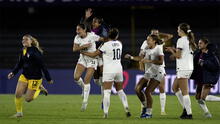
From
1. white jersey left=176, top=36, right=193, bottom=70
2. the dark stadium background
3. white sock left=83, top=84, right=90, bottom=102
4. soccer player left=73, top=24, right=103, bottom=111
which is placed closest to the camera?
white jersey left=176, top=36, right=193, bottom=70

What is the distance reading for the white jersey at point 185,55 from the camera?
1695 centimetres

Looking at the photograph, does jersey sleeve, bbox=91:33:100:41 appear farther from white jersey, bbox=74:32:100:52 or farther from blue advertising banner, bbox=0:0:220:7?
blue advertising banner, bbox=0:0:220:7

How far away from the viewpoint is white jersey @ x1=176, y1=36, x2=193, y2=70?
1695cm

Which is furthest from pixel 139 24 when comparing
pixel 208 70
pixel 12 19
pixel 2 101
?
pixel 208 70

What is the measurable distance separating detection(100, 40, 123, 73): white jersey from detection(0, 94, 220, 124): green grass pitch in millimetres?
1209

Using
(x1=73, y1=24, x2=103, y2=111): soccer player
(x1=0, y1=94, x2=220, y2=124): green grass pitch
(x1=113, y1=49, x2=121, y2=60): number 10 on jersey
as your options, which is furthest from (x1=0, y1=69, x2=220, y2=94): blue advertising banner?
(x1=113, y1=49, x2=121, y2=60): number 10 on jersey

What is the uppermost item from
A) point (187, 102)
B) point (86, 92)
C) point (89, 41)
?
point (89, 41)

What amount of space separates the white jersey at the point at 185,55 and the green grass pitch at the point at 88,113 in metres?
1.29

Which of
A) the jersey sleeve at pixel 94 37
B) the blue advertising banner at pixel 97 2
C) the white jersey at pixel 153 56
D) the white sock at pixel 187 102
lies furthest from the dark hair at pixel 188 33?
the blue advertising banner at pixel 97 2

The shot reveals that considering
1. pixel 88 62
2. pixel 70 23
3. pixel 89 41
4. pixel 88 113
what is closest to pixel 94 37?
pixel 89 41

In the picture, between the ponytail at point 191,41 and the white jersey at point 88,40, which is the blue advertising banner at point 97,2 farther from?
the ponytail at point 191,41

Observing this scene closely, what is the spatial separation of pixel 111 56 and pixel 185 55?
1786 mm

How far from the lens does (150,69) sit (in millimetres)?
17328

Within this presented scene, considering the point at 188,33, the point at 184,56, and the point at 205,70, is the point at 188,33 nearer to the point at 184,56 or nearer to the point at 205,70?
the point at 184,56
